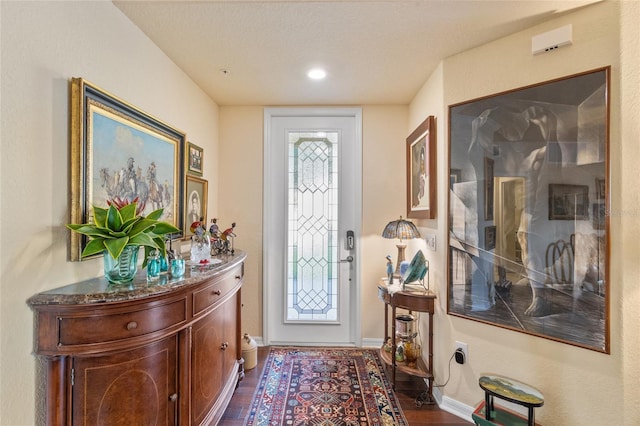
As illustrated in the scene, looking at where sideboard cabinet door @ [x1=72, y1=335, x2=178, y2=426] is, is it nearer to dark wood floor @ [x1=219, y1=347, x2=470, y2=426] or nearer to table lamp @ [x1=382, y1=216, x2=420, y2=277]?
dark wood floor @ [x1=219, y1=347, x2=470, y2=426]

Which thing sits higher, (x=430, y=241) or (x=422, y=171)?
(x=422, y=171)

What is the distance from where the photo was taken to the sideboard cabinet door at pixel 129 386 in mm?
1103

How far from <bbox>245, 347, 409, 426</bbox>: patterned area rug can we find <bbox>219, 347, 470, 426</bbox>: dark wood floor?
0.06 m

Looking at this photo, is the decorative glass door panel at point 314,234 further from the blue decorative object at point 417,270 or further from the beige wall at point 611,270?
the beige wall at point 611,270

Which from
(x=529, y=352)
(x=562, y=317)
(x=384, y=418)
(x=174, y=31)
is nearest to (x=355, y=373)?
(x=384, y=418)

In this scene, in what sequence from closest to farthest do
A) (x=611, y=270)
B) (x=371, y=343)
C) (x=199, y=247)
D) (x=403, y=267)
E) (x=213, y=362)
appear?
1. (x=611, y=270)
2. (x=213, y=362)
3. (x=199, y=247)
4. (x=403, y=267)
5. (x=371, y=343)

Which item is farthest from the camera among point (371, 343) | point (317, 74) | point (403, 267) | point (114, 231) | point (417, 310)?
point (371, 343)

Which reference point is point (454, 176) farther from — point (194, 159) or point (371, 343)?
point (194, 159)

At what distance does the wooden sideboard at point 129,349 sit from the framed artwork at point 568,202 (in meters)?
2.00

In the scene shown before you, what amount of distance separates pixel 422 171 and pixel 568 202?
1.05 metres

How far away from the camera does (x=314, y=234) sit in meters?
2.92

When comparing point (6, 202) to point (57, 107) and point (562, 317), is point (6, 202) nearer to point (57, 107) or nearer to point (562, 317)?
point (57, 107)

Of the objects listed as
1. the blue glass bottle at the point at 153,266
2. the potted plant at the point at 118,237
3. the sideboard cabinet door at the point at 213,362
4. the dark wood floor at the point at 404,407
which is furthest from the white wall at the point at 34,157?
the dark wood floor at the point at 404,407

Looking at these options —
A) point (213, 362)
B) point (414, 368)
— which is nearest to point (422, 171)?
point (414, 368)
